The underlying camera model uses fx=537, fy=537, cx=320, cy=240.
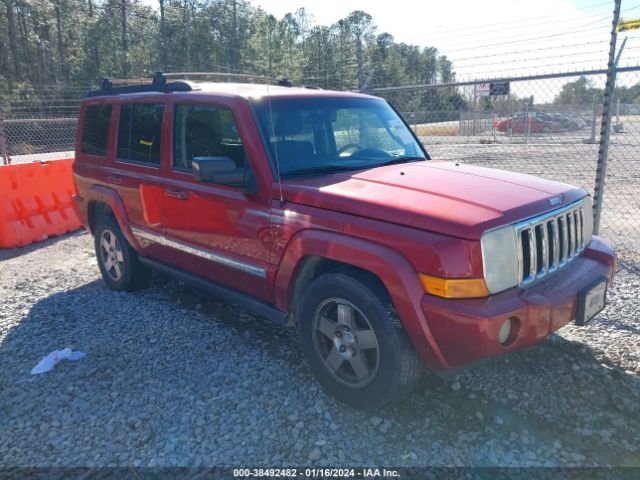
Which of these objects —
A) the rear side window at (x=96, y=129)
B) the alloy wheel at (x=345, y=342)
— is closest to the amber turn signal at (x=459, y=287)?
the alloy wheel at (x=345, y=342)

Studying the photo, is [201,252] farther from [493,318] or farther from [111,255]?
[493,318]

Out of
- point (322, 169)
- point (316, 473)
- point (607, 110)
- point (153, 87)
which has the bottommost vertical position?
point (316, 473)

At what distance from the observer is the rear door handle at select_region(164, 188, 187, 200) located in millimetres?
4252

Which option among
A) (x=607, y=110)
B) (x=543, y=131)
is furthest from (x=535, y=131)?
(x=607, y=110)

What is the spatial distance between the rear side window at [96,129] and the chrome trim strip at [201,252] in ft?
3.40

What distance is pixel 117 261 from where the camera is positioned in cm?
546

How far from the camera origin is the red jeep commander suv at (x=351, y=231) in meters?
2.80

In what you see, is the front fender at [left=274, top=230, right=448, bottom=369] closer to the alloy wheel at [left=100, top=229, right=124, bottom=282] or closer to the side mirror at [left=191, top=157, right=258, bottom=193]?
the side mirror at [left=191, top=157, right=258, bottom=193]

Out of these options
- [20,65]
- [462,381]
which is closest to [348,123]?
[462,381]

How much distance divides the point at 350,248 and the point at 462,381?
4.21ft

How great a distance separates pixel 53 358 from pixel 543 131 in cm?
1391

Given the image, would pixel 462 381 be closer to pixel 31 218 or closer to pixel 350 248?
pixel 350 248

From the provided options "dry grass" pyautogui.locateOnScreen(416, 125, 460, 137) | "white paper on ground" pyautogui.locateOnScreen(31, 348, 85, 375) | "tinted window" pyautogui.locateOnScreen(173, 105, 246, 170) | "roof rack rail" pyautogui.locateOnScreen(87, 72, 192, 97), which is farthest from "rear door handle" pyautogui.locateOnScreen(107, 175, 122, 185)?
"dry grass" pyautogui.locateOnScreen(416, 125, 460, 137)

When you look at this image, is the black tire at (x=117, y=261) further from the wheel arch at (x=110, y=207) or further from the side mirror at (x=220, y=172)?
the side mirror at (x=220, y=172)
